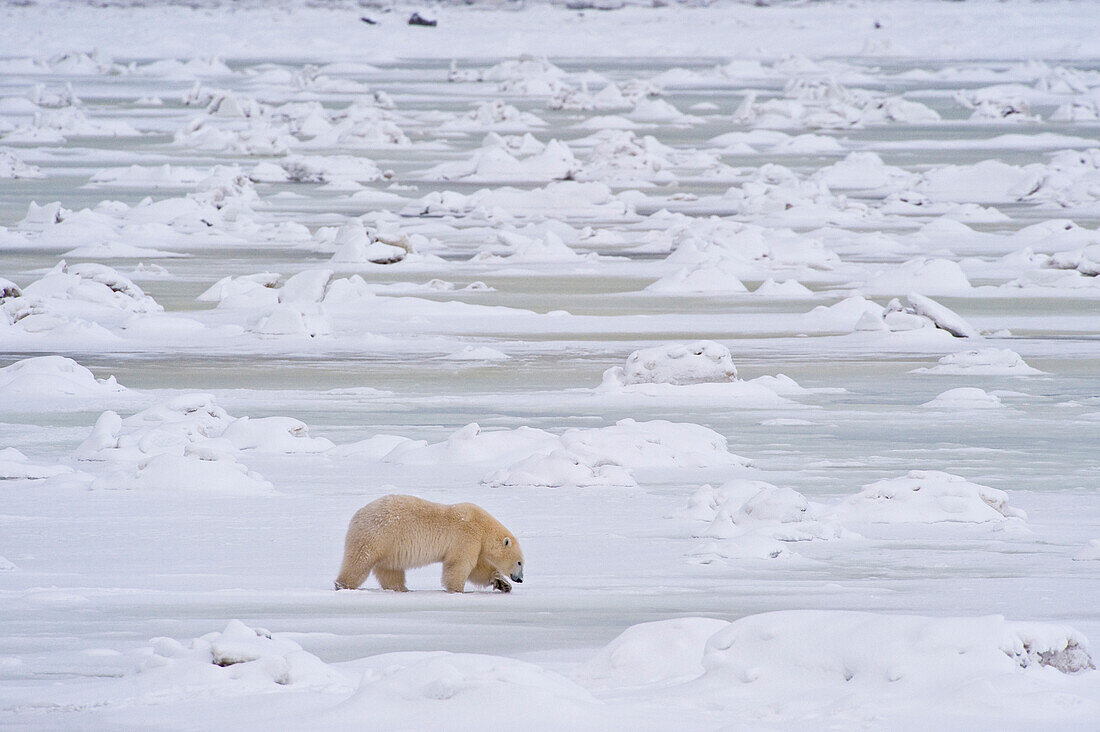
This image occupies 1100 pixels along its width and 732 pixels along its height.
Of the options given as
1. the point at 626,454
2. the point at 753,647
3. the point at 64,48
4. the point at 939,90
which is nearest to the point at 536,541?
the point at 626,454

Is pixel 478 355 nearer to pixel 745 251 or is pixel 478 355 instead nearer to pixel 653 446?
pixel 653 446

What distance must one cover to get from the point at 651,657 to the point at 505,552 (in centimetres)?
106

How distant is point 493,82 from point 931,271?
120 ft

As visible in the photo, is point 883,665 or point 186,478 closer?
point 883,665

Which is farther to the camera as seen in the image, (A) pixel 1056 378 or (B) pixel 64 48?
(B) pixel 64 48

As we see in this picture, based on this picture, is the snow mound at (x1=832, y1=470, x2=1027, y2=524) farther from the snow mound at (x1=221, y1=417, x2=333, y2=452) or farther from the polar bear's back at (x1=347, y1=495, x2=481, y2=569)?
the snow mound at (x1=221, y1=417, x2=333, y2=452)

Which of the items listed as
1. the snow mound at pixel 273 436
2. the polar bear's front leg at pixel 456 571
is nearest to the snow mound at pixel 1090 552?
the polar bear's front leg at pixel 456 571

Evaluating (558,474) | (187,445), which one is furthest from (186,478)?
(558,474)

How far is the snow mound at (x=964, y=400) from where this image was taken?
28.7ft

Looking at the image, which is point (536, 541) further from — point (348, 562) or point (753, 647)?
point (753, 647)

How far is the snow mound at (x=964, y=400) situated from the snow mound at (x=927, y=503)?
8.41 feet

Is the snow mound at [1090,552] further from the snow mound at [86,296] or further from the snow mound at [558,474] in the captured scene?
the snow mound at [86,296]

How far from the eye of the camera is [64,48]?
61.3 m

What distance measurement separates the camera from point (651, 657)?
3.79 m
